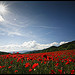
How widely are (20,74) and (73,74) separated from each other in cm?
183

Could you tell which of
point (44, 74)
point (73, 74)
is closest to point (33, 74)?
point (44, 74)

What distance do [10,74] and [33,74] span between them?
32.1 inches

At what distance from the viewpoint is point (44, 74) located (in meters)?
2.69

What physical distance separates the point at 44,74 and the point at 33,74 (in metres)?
0.38

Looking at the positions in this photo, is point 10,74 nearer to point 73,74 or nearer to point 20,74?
point 20,74

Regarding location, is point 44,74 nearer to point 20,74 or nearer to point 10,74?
point 20,74

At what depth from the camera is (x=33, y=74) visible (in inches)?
106

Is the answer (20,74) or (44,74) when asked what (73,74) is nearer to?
(44,74)

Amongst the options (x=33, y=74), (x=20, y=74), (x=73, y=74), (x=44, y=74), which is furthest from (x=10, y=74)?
(x=73, y=74)

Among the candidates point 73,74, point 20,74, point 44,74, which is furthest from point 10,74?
point 73,74

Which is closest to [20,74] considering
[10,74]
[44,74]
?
[10,74]

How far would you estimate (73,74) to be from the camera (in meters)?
2.65

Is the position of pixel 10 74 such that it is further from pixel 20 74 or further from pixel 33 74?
pixel 33 74

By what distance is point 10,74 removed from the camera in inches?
108
